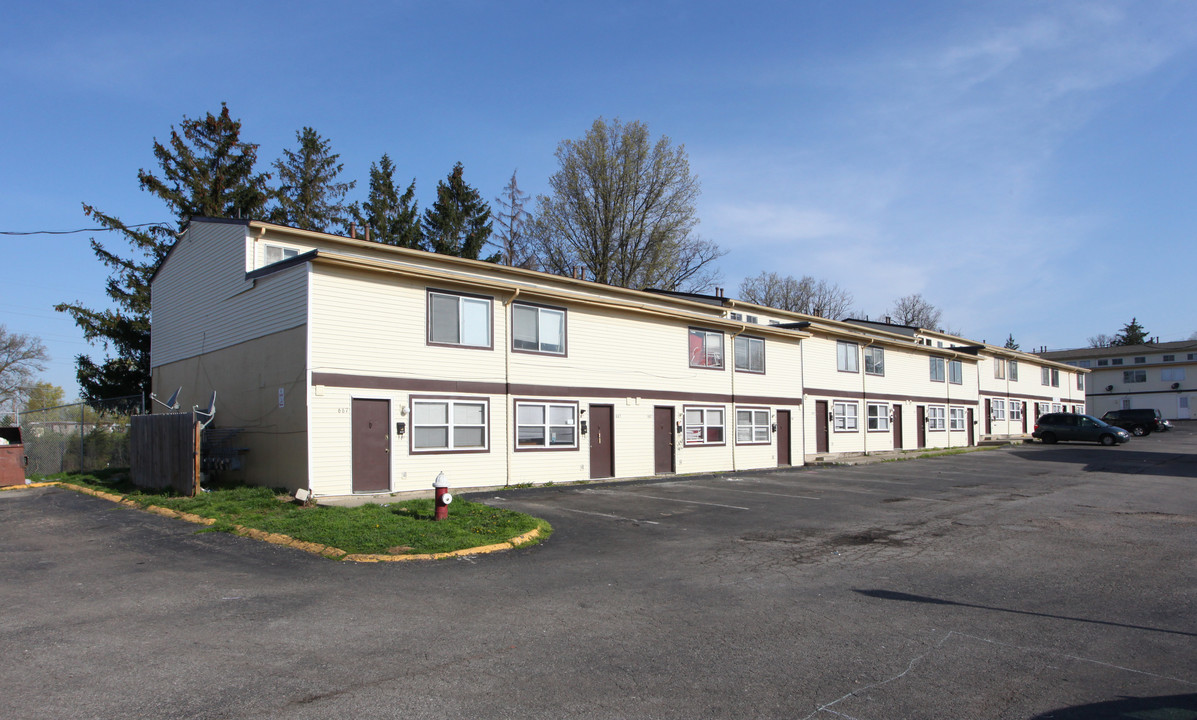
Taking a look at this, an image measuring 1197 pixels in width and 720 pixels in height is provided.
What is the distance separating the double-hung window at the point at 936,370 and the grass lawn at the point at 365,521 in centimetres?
3220

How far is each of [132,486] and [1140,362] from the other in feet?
278

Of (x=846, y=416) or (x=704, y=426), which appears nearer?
(x=704, y=426)

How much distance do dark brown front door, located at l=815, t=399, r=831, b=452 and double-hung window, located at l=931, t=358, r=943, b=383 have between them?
1106 cm

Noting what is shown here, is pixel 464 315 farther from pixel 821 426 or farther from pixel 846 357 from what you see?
pixel 846 357

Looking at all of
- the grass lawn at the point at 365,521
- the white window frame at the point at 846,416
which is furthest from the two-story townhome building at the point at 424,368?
the white window frame at the point at 846,416

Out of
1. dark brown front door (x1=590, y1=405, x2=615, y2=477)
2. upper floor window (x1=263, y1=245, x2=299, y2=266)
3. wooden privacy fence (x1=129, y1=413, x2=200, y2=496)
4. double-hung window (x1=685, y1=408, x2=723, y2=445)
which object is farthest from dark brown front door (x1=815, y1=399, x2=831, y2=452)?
wooden privacy fence (x1=129, y1=413, x2=200, y2=496)

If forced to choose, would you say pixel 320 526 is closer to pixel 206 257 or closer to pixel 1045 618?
pixel 1045 618

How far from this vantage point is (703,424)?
24625mm

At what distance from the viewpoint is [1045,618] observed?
740cm

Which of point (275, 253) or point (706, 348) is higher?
point (275, 253)

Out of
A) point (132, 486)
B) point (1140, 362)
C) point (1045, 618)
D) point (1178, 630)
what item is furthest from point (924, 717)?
point (1140, 362)

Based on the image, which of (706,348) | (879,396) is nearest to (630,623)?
(706,348)

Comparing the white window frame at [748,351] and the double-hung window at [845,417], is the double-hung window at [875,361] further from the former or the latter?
the white window frame at [748,351]

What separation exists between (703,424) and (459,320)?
9.97 meters
